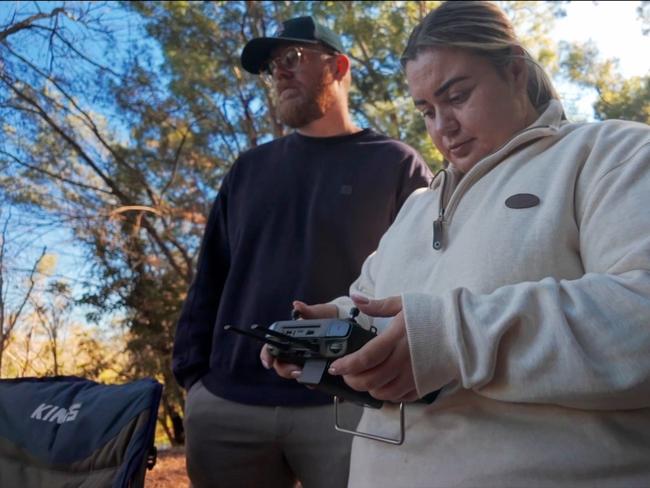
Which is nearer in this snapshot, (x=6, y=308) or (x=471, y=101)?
(x=471, y=101)

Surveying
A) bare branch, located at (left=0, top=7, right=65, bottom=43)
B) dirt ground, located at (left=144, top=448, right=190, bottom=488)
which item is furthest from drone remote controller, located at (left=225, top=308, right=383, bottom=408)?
dirt ground, located at (left=144, top=448, right=190, bottom=488)

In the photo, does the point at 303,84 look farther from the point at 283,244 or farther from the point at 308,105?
the point at 283,244

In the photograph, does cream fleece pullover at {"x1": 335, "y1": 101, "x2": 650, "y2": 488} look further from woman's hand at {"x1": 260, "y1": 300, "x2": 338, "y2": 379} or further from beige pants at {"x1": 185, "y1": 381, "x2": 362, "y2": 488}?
beige pants at {"x1": 185, "y1": 381, "x2": 362, "y2": 488}

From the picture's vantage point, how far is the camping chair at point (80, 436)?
4.17 ft

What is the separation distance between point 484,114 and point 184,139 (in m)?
7.36

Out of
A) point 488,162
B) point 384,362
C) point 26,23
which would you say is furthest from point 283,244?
point 26,23

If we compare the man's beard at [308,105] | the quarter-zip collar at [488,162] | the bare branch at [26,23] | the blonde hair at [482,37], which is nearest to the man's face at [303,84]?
the man's beard at [308,105]

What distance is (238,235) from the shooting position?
188 centimetres

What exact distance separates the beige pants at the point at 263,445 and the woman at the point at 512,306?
0.47 metres

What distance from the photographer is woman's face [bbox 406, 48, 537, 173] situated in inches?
44.8

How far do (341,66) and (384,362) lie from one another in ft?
5.10

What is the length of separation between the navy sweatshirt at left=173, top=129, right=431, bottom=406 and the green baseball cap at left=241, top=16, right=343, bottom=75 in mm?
343

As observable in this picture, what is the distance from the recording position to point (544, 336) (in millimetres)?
746

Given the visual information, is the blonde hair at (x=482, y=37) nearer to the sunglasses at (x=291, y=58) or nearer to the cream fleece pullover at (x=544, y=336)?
the cream fleece pullover at (x=544, y=336)
